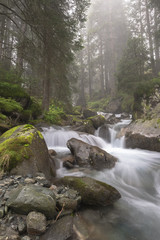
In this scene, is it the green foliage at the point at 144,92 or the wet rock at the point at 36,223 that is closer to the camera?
the wet rock at the point at 36,223

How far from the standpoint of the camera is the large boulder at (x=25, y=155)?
3.16 meters

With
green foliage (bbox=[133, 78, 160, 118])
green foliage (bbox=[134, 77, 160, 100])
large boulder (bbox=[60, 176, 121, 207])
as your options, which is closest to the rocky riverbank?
large boulder (bbox=[60, 176, 121, 207])

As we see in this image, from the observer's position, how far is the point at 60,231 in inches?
79.4

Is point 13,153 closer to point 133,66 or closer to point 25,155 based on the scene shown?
point 25,155

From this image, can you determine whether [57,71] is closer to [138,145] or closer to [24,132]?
[24,132]

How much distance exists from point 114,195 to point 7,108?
612 cm

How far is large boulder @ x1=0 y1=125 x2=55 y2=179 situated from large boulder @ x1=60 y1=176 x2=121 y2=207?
100 centimetres

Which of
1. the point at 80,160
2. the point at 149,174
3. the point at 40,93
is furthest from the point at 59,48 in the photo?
the point at 149,174

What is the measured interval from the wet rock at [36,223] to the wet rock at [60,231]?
0.34ft

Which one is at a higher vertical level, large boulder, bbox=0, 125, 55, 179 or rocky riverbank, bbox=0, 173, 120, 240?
large boulder, bbox=0, 125, 55, 179

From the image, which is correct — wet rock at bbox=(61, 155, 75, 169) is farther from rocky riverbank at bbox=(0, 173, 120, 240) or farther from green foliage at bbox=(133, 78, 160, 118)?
green foliage at bbox=(133, 78, 160, 118)

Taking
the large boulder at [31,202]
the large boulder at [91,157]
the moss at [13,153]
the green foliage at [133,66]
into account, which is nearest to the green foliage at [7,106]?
the moss at [13,153]

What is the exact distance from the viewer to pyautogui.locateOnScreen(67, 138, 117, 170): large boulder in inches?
210

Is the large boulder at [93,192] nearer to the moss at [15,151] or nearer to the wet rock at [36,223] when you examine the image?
the wet rock at [36,223]
